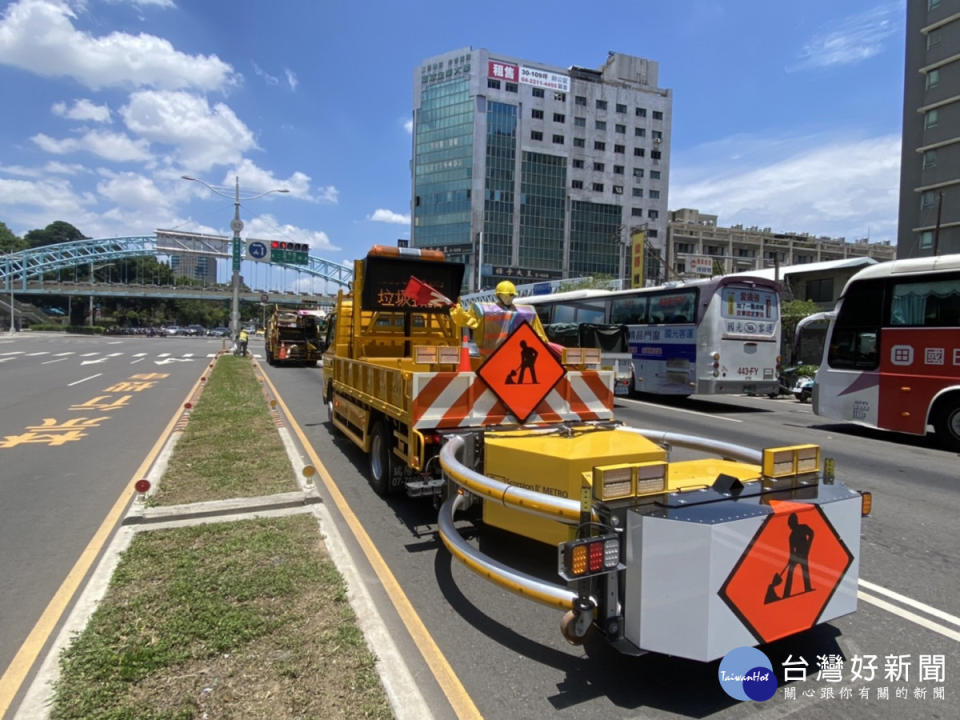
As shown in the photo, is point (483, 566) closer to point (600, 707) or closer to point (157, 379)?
point (600, 707)

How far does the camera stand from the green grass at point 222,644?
2.62 metres

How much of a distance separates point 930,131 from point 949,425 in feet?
158

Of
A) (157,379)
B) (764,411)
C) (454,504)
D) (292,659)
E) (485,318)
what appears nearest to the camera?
(292,659)

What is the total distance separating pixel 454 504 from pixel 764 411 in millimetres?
13059

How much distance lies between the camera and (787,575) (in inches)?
113

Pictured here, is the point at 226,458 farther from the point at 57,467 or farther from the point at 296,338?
the point at 296,338

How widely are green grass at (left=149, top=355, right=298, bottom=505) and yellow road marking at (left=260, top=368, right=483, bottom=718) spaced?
0.99 meters

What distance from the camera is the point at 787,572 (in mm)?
2877

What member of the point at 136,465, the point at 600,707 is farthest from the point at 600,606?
the point at 136,465

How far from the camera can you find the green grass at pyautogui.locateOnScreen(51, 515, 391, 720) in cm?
262

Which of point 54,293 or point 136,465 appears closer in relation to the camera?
point 136,465

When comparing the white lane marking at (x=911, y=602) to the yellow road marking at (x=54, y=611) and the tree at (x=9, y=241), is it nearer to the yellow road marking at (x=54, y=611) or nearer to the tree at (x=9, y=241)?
the yellow road marking at (x=54, y=611)

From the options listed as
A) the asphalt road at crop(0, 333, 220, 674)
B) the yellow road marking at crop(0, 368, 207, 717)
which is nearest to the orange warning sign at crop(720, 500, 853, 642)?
the yellow road marking at crop(0, 368, 207, 717)

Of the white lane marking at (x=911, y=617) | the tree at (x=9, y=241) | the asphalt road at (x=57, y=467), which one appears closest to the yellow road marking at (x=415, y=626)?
the asphalt road at (x=57, y=467)
